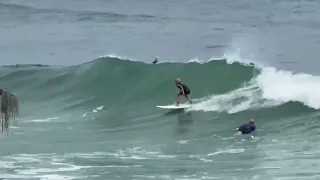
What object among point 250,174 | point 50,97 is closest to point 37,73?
point 50,97

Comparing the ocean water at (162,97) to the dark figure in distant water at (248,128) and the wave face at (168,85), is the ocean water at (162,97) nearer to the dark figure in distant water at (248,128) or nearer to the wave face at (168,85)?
the wave face at (168,85)

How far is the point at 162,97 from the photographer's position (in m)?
37.3

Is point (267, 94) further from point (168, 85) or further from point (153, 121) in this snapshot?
point (153, 121)

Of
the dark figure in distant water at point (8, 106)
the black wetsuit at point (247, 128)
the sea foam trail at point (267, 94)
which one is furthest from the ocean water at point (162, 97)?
the dark figure in distant water at point (8, 106)

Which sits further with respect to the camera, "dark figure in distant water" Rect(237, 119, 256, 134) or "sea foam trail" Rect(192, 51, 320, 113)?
"sea foam trail" Rect(192, 51, 320, 113)

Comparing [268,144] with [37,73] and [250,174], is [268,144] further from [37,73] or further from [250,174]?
[37,73]

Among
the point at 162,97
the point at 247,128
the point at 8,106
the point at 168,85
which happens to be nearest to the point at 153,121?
the point at 162,97

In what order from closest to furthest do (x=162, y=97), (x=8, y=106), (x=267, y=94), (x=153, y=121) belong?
(x=8, y=106), (x=153, y=121), (x=267, y=94), (x=162, y=97)

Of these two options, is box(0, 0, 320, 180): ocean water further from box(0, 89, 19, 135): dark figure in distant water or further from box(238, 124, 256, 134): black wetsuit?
box(0, 89, 19, 135): dark figure in distant water

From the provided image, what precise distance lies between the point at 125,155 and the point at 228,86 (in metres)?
11.1

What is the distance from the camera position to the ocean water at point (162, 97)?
83.9 ft

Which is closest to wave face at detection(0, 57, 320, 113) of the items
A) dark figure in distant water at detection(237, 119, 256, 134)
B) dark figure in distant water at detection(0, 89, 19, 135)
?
dark figure in distant water at detection(237, 119, 256, 134)

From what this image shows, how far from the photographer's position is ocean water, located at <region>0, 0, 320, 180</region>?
25.6 meters

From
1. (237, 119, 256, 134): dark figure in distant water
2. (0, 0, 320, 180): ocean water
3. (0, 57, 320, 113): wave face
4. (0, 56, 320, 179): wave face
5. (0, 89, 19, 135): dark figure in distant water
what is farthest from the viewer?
(0, 57, 320, 113): wave face
